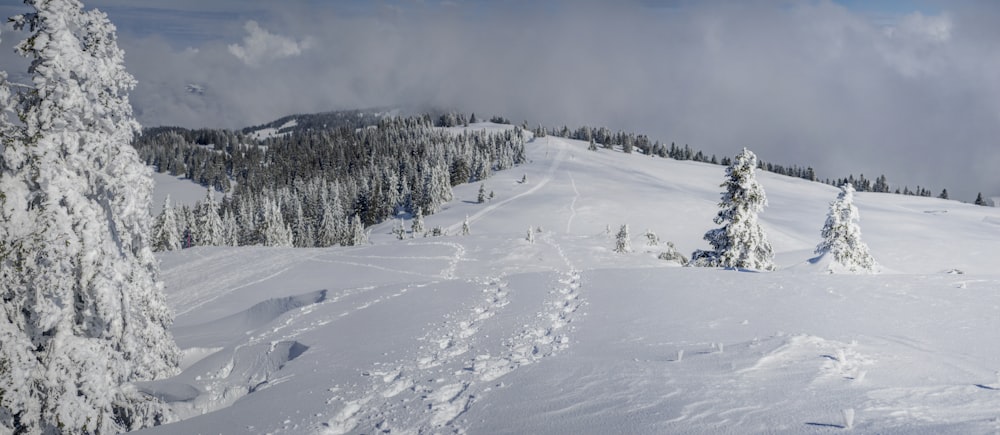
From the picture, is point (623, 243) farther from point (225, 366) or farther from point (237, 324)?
point (225, 366)

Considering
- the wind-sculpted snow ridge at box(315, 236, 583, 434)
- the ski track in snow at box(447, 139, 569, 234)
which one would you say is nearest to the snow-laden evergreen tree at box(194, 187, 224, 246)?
the ski track in snow at box(447, 139, 569, 234)

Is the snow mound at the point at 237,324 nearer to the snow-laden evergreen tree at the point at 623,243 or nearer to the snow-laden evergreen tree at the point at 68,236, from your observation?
the snow-laden evergreen tree at the point at 68,236

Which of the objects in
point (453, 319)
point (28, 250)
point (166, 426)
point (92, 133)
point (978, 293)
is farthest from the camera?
point (453, 319)

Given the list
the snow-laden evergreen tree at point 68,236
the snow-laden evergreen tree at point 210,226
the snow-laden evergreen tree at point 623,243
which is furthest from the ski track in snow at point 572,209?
the snow-laden evergreen tree at point 68,236

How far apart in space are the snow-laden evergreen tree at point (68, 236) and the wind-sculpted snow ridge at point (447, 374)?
15.5 feet

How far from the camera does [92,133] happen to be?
1006 centimetres

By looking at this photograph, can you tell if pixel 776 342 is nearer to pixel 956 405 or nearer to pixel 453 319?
pixel 956 405

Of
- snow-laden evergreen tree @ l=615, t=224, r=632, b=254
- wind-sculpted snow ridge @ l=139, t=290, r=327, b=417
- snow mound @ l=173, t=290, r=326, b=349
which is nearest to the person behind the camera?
wind-sculpted snow ridge @ l=139, t=290, r=327, b=417

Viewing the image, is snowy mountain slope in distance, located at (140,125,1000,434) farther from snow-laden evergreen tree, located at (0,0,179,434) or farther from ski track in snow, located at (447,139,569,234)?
ski track in snow, located at (447,139,569,234)

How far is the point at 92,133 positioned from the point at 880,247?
7083 cm

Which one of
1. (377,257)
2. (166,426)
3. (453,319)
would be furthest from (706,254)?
(166,426)

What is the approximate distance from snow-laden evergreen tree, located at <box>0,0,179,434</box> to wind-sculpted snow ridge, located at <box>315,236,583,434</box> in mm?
4717

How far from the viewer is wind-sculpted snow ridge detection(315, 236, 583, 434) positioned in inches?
289

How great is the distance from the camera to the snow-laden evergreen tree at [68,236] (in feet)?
29.5
